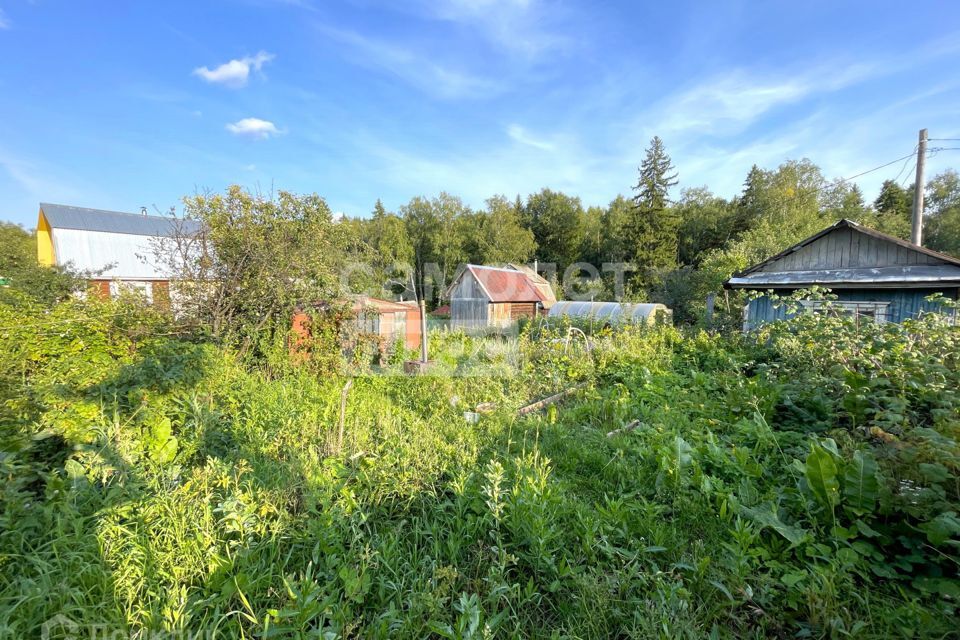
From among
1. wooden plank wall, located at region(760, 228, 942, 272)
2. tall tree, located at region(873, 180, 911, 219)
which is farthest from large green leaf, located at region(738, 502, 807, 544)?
tall tree, located at region(873, 180, 911, 219)

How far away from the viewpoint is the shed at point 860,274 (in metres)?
6.66

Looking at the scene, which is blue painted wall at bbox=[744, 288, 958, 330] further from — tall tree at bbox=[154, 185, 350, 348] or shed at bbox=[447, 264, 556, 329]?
shed at bbox=[447, 264, 556, 329]

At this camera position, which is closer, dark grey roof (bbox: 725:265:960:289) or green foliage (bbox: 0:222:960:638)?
green foliage (bbox: 0:222:960:638)

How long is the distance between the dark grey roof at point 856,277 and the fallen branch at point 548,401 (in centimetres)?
574

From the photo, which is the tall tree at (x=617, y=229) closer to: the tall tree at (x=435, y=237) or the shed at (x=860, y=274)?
the tall tree at (x=435, y=237)

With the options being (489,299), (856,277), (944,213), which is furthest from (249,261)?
(944,213)

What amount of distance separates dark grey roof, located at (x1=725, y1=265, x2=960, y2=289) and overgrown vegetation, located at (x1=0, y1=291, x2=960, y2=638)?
3.35m

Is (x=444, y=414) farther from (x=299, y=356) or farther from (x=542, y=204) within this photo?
(x=542, y=204)

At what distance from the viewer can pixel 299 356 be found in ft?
20.2

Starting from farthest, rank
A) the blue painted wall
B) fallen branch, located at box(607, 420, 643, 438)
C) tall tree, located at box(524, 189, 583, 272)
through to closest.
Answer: tall tree, located at box(524, 189, 583, 272)
the blue painted wall
fallen branch, located at box(607, 420, 643, 438)

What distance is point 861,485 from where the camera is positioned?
217cm

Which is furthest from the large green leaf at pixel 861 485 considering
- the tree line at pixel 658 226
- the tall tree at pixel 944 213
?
the tall tree at pixel 944 213

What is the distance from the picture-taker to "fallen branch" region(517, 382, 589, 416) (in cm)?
489

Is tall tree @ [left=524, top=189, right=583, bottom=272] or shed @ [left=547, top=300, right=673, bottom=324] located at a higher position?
tall tree @ [left=524, top=189, right=583, bottom=272]
